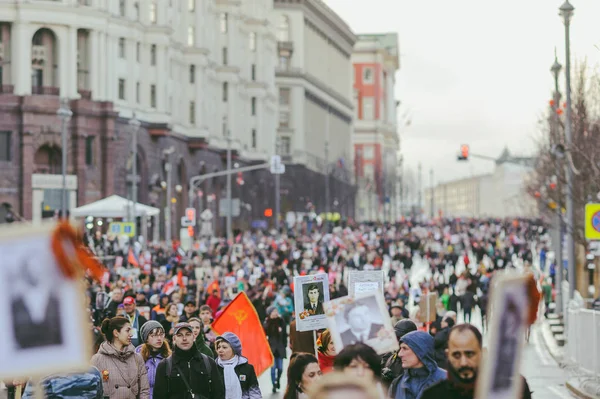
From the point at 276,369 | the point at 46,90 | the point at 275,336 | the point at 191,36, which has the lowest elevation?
the point at 276,369

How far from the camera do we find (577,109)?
44750mm

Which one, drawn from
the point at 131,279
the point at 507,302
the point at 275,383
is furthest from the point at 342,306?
the point at 131,279

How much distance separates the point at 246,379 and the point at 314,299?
0.91 m

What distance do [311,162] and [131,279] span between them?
355 ft

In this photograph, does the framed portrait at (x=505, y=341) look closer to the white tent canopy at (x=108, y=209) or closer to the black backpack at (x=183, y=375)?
→ the black backpack at (x=183, y=375)

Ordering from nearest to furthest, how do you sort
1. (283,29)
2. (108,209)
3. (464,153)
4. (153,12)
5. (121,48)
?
(108,209) < (464,153) < (121,48) < (153,12) < (283,29)

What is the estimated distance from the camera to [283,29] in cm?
14238

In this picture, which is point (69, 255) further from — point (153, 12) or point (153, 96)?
point (153, 12)

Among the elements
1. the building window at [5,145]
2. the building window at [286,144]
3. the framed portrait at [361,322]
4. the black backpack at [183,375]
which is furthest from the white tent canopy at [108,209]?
Result: the building window at [286,144]

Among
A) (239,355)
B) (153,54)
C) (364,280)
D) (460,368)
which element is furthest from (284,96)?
(460,368)

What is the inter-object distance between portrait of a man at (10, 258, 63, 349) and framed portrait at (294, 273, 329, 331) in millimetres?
6206

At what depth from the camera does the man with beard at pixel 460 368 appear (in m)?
7.00

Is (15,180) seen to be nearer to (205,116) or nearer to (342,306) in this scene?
(205,116)

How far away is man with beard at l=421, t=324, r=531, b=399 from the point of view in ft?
23.0
